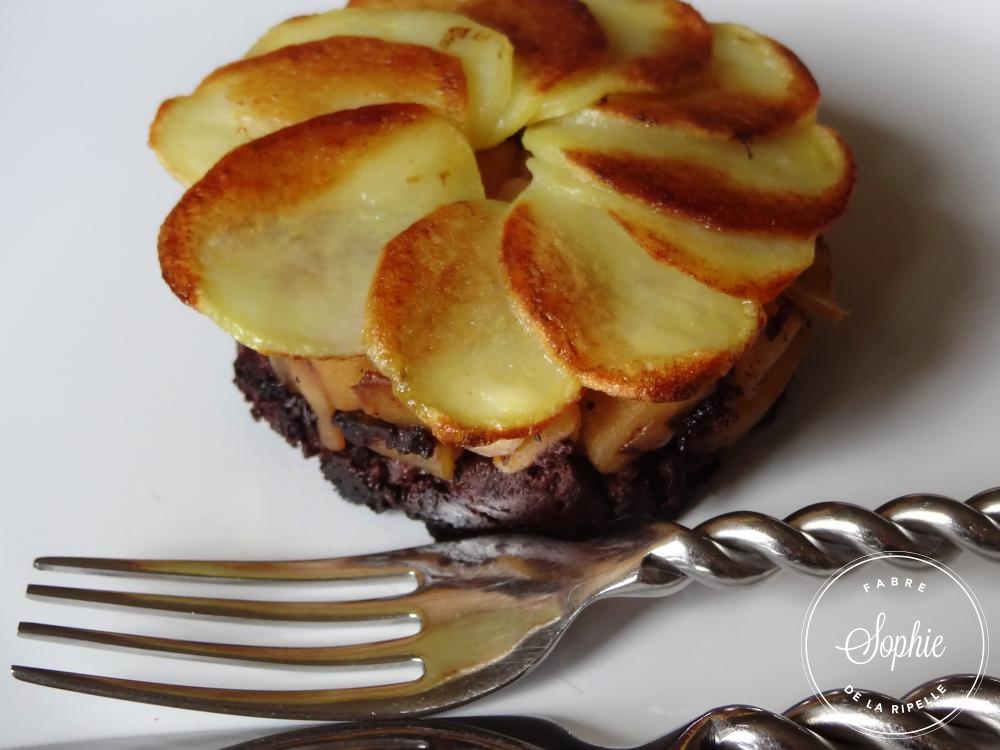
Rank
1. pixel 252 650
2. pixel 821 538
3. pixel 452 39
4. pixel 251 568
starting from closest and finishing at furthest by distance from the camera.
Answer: pixel 821 538, pixel 252 650, pixel 251 568, pixel 452 39

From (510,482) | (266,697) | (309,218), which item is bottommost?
(266,697)

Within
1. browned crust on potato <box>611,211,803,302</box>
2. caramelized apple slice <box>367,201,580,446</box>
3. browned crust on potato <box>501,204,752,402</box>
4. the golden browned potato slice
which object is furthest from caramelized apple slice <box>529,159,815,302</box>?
the golden browned potato slice

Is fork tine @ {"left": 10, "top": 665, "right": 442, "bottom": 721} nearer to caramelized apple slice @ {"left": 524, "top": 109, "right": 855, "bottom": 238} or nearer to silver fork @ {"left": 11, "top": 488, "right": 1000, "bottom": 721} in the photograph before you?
silver fork @ {"left": 11, "top": 488, "right": 1000, "bottom": 721}

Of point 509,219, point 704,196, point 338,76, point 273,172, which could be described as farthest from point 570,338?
point 338,76

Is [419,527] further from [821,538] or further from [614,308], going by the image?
[821,538]

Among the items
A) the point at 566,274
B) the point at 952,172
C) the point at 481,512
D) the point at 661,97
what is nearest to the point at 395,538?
the point at 481,512

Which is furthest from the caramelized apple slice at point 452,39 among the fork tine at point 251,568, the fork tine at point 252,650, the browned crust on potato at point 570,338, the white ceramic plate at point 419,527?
the fork tine at point 252,650
